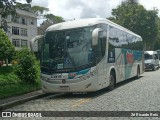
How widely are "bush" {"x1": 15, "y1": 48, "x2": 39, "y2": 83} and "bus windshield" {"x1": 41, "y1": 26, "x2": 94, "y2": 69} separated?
13.4ft

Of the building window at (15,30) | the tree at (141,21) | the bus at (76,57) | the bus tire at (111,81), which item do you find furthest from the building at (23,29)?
the bus at (76,57)

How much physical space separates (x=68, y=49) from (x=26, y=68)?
5374 millimetres

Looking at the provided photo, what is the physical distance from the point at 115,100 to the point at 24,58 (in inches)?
298

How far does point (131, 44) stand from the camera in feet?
70.0

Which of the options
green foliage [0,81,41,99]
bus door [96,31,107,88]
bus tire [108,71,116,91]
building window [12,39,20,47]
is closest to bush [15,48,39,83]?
green foliage [0,81,41,99]

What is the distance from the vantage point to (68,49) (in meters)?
13.3

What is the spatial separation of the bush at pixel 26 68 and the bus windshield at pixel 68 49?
4.10 m

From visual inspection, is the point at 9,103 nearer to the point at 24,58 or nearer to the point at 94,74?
the point at 94,74

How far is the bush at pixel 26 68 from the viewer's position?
1778cm

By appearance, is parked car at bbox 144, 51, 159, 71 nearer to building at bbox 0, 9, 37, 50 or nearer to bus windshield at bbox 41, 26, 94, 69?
bus windshield at bbox 41, 26, 94, 69

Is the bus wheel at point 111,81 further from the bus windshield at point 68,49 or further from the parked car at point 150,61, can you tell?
the parked car at point 150,61

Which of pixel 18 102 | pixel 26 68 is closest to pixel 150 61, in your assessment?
pixel 26 68

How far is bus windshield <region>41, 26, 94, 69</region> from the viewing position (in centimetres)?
1314

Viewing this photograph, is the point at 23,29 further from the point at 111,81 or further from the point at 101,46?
the point at 101,46
